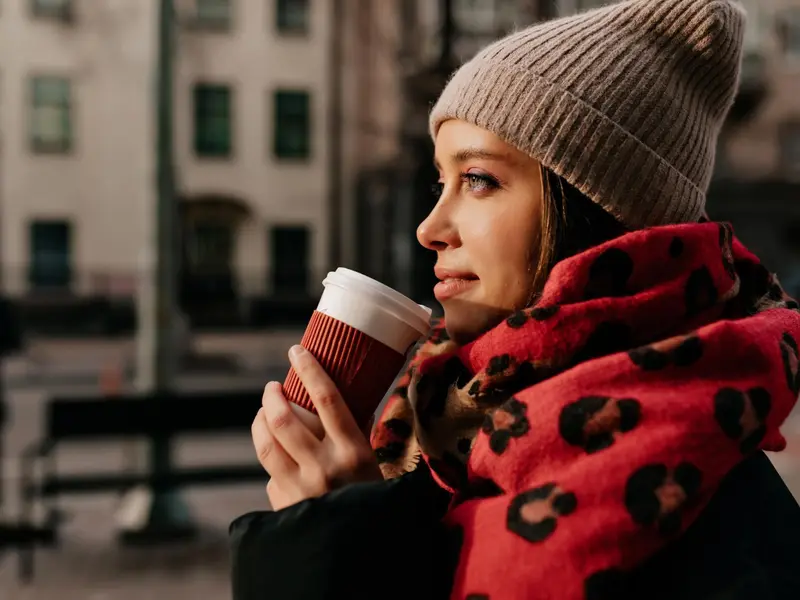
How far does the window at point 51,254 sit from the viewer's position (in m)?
23.5

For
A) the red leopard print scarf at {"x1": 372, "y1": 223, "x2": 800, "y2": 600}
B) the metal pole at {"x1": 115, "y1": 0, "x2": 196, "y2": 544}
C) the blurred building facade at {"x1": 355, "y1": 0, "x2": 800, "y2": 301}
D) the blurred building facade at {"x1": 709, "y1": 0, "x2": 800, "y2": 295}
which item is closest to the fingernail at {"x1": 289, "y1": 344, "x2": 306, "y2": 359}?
the red leopard print scarf at {"x1": 372, "y1": 223, "x2": 800, "y2": 600}

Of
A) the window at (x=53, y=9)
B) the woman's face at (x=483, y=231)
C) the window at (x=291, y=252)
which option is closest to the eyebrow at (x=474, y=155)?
the woman's face at (x=483, y=231)

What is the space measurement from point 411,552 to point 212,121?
2486 centimetres

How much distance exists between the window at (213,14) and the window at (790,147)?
15546mm

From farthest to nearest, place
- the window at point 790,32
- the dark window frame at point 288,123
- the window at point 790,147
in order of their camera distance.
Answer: the dark window frame at point 288,123 < the window at point 790,147 < the window at point 790,32

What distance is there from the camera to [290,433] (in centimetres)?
112

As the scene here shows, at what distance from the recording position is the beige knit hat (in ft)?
3.92

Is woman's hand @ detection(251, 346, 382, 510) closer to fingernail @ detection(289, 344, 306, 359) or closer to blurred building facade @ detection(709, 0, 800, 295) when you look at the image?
fingernail @ detection(289, 344, 306, 359)

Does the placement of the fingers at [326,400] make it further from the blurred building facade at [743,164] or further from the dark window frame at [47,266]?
the dark window frame at [47,266]

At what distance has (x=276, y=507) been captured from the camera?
3.75 ft

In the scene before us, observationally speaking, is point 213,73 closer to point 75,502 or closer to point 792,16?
point 792,16

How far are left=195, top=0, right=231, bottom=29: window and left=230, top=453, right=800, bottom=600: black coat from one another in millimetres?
25316

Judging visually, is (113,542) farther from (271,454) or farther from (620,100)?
(620,100)

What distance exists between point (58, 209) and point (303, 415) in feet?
80.9
